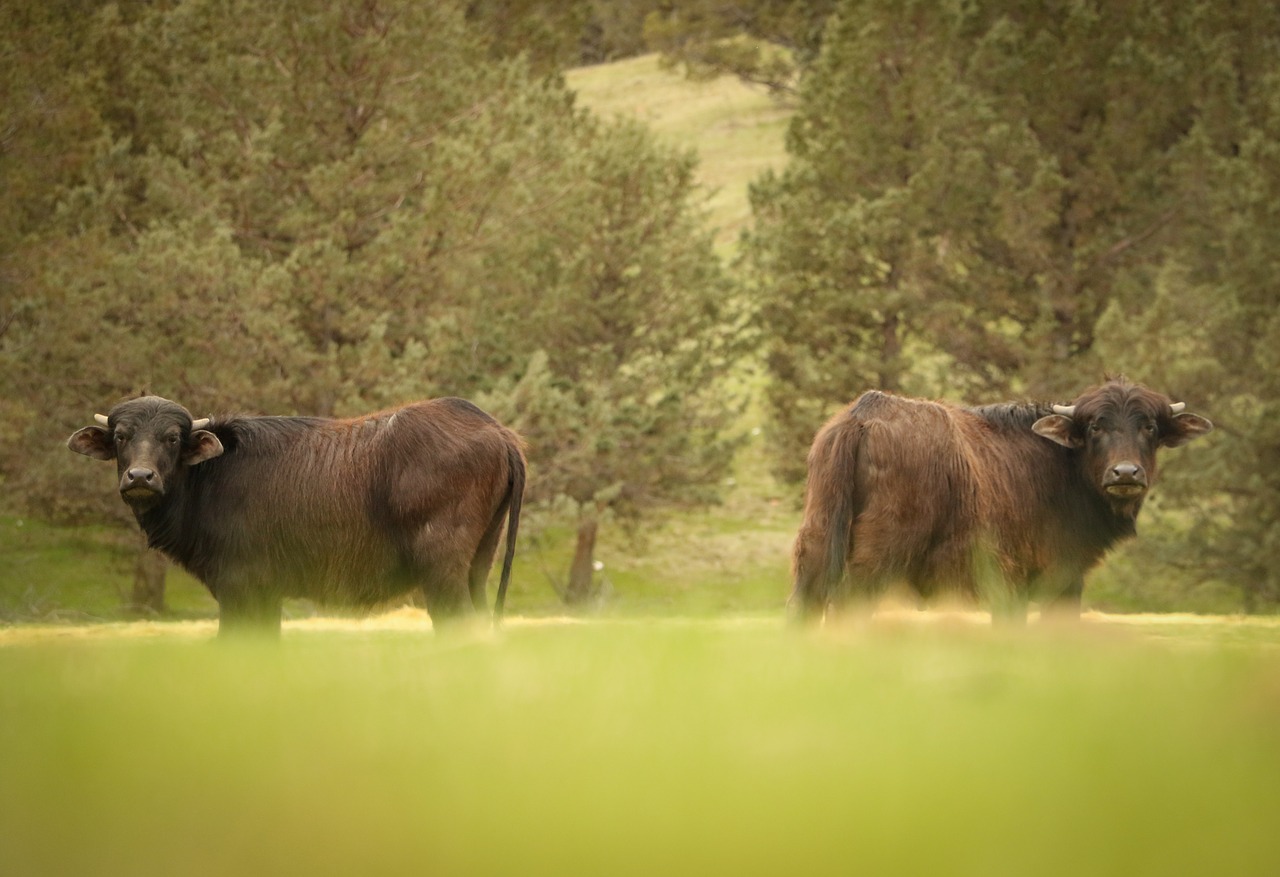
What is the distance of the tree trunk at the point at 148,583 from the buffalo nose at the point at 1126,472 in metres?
17.5

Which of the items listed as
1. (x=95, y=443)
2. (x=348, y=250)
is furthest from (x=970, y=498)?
(x=348, y=250)

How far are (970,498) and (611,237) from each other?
66.7 ft

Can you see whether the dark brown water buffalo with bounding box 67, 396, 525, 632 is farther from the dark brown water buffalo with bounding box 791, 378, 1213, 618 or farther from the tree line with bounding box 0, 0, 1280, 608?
the tree line with bounding box 0, 0, 1280, 608

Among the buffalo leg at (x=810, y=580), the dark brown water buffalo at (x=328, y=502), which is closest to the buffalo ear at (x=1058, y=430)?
the buffalo leg at (x=810, y=580)

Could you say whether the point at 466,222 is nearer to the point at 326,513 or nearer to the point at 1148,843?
the point at 326,513

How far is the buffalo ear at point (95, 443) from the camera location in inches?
382

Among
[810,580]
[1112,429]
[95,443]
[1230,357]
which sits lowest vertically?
[1230,357]

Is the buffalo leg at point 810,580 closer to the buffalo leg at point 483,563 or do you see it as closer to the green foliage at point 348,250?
the buffalo leg at point 483,563

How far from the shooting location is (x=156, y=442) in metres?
9.16

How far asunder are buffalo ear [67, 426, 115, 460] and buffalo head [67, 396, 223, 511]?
214 millimetres

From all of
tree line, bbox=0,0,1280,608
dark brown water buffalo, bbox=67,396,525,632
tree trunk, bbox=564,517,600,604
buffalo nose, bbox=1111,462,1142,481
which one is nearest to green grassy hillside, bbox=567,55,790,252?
tree line, bbox=0,0,1280,608

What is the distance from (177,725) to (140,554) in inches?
834

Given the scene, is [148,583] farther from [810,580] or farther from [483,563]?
[810,580]

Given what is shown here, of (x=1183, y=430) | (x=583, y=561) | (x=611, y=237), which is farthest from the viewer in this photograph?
(x=583, y=561)
